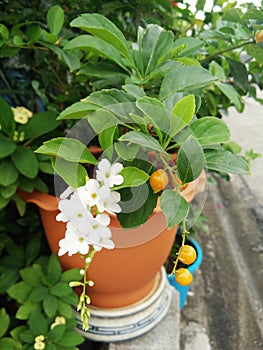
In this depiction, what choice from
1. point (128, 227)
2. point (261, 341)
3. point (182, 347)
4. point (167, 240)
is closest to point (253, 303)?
point (261, 341)

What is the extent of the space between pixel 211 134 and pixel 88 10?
59 cm

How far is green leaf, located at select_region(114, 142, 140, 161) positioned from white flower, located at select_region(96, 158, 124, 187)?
0.07 feet

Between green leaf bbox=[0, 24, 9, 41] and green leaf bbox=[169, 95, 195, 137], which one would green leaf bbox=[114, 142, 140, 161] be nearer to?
green leaf bbox=[169, 95, 195, 137]

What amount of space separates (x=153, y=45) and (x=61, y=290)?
22.6 inches

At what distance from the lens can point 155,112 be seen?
1.22 ft

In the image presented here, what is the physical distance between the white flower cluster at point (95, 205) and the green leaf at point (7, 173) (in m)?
0.41

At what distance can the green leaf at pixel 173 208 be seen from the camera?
1.11 feet

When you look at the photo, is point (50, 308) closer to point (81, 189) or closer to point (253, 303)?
point (81, 189)

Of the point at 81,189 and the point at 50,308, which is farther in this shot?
Result: the point at 50,308

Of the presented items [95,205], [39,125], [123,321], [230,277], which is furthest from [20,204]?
[230,277]

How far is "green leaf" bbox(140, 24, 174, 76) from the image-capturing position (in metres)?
0.54

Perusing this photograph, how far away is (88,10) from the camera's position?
0.86 meters

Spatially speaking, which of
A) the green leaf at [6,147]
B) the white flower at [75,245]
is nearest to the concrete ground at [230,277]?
the green leaf at [6,147]

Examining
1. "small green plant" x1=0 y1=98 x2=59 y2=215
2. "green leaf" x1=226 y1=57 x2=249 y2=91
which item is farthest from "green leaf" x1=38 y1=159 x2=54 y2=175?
"green leaf" x1=226 y1=57 x2=249 y2=91
